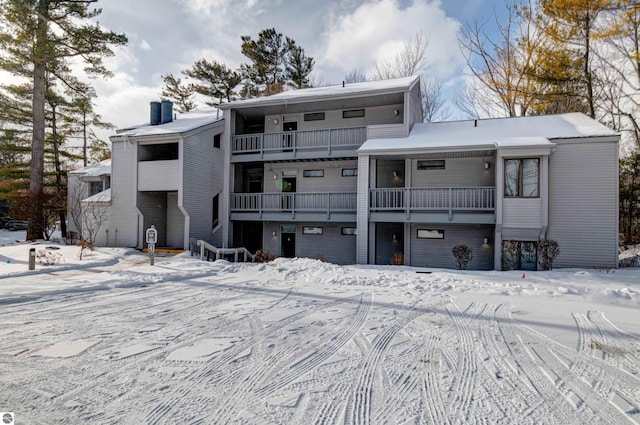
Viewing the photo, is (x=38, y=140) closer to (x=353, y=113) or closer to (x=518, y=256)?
(x=353, y=113)

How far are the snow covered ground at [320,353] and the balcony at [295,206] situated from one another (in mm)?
6875

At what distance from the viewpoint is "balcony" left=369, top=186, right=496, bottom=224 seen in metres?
12.9

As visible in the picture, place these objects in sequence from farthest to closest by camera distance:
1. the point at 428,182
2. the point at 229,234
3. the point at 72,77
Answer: the point at 72,77 → the point at 229,234 → the point at 428,182

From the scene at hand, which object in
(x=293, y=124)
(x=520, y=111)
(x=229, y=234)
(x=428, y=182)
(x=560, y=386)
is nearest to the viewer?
(x=560, y=386)

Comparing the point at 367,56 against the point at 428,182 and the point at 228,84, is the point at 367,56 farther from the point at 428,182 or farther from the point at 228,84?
the point at 428,182

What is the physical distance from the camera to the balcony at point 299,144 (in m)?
15.7

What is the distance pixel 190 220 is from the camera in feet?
51.8

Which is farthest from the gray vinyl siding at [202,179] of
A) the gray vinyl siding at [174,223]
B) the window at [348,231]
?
the window at [348,231]

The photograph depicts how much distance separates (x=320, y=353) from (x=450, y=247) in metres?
11.8

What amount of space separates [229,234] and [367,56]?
1953cm

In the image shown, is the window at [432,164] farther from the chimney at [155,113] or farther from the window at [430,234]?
the chimney at [155,113]

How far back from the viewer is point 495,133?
1397 centimetres

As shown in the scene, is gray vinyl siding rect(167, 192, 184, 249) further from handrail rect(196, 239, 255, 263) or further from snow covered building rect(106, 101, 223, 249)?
handrail rect(196, 239, 255, 263)

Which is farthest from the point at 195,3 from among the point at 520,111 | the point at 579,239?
the point at 520,111
